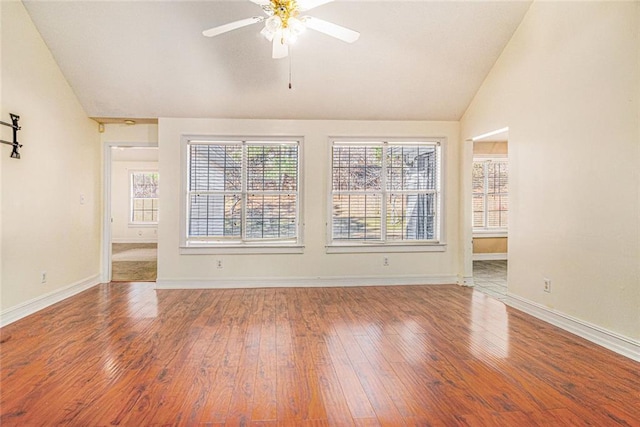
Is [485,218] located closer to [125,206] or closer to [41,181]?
[41,181]

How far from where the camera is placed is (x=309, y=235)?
502 cm

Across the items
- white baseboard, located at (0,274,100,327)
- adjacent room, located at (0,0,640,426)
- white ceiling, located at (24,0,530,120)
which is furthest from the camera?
white ceiling, located at (24,0,530,120)

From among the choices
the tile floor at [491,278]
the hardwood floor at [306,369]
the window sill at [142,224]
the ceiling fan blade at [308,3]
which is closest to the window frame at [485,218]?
the tile floor at [491,278]

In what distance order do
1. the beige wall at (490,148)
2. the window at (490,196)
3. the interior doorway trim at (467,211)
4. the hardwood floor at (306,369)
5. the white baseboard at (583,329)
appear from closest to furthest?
1. the hardwood floor at (306,369)
2. the white baseboard at (583,329)
3. the interior doorway trim at (467,211)
4. the beige wall at (490,148)
5. the window at (490,196)

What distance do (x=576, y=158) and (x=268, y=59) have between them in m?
3.33

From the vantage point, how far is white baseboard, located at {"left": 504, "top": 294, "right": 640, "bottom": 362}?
2669 millimetres

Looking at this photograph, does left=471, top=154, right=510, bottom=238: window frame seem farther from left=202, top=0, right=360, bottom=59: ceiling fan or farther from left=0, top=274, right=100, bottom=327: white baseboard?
left=0, top=274, right=100, bottom=327: white baseboard

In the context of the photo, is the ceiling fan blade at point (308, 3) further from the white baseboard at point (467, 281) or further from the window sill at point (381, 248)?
the white baseboard at point (467, 281)

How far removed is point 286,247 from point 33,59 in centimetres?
354

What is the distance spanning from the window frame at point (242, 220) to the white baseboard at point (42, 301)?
135 centimetres

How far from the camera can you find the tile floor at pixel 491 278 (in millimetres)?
4757

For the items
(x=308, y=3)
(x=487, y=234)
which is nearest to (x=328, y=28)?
(x=308, y=3)

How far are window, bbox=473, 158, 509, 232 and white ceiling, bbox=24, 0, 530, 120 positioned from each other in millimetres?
2914

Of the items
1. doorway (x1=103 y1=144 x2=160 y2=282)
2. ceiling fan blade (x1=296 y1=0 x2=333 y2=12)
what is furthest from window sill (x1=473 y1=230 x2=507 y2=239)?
doorway (x1=103 y1=144 x2=160 y2=282)
